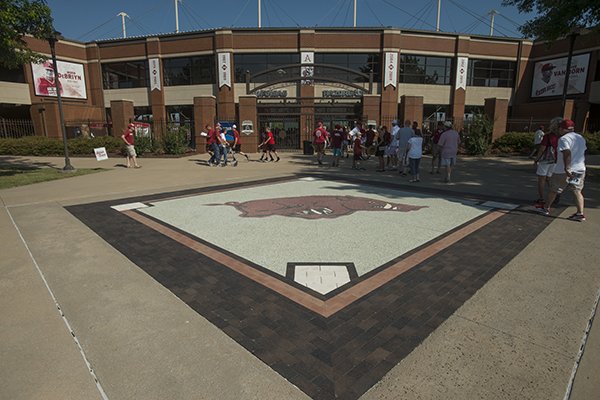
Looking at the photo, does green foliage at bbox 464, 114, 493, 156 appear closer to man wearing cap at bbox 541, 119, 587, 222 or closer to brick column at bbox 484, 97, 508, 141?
brick column at bbox 484, 97, 508, 141

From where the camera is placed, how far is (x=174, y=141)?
67.0 feet

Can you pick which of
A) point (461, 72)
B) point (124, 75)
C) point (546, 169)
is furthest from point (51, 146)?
point (461, 72)

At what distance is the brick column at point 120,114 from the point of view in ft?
79.4

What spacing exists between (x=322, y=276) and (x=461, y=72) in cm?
3489

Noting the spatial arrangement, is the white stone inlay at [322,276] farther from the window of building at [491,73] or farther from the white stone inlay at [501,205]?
the window of building at [491,73]

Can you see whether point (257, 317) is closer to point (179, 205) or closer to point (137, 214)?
point (137, 214)

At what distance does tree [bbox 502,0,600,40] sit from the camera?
35.5 ft

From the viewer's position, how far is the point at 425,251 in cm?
488

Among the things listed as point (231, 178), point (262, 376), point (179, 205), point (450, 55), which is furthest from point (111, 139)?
point (450, 55)

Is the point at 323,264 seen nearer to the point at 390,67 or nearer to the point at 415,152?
the point at 415,152

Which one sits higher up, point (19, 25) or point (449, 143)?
point (19, 25)

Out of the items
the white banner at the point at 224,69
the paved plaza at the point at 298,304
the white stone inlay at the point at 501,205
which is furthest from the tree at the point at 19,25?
the white banner at the point at 224,69

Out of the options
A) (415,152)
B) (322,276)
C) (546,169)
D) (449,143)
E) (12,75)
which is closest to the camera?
(322,276)

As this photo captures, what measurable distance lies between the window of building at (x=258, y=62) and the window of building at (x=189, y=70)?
7.75ft
